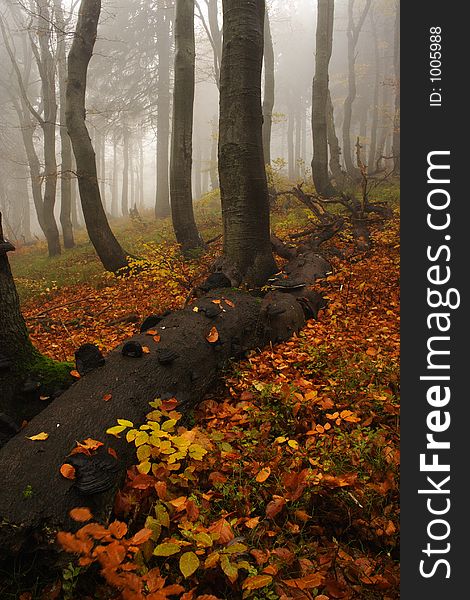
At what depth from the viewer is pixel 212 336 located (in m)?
3.45

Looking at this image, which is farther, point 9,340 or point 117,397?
point 9,340

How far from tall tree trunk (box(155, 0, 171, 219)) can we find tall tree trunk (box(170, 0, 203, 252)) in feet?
31.7

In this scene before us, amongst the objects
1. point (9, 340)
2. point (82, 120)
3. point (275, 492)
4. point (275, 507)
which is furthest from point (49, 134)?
point (275, 507)

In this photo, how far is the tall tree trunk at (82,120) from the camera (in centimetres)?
744

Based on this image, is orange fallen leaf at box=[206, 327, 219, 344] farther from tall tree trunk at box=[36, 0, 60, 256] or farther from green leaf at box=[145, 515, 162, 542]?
tall tree trunk at box=[36, 0, 60, 256]

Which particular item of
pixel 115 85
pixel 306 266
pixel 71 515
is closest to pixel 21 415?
pixel 71 515

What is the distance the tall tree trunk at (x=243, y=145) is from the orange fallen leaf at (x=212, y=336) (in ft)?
5.49

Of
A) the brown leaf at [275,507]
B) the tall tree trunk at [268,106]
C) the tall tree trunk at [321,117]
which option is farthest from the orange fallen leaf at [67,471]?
the tall tree trunk at [268,106]

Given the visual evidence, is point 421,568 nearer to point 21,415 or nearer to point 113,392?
point 113,392

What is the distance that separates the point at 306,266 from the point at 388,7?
26540 millimetres

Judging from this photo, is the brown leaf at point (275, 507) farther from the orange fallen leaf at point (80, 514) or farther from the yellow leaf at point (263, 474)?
the orange fallen leaf at point (80, 514)

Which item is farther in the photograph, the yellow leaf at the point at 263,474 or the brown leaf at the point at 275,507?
the yellow leaf at the point at 263,474

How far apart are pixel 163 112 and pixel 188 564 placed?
2060cm

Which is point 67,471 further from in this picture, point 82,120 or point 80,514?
point 82,120
